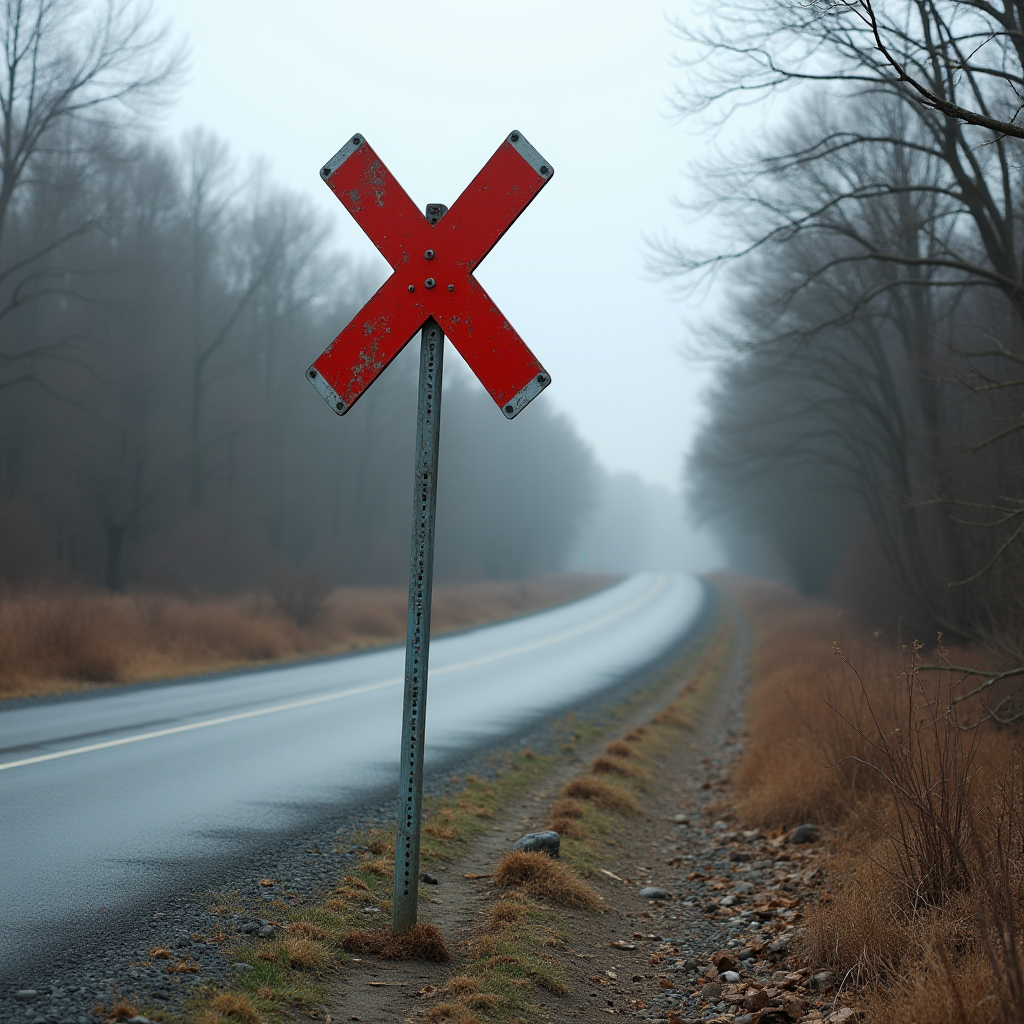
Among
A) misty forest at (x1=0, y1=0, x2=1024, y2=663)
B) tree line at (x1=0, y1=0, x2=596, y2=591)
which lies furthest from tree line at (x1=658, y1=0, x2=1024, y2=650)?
tree line at (x1=0, y1=0, x2=596, y2=591)

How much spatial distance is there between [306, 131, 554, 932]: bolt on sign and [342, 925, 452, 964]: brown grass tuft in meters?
0.06

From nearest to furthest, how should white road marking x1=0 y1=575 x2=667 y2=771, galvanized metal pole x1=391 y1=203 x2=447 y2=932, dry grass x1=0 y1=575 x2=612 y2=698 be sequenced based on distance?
galvanized metal pole x1=391 y1=203 x2=447 y2=932, white road marking x1=0 y1=575 x2=667 y2=771, dry grass x1=0 y1=575 x2=612 y2=698

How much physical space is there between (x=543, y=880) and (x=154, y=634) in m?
14.6

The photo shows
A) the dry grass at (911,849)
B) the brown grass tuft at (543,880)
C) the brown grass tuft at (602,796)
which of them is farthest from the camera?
the brown grass tuft at (602,796)

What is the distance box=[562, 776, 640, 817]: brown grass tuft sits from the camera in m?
9.04

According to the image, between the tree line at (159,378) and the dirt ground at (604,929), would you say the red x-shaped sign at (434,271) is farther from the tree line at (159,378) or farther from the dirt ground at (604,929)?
the tree line at (159,378)

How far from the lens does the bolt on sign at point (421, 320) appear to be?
436cm

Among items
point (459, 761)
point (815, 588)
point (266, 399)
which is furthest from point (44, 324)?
point (815, 588)

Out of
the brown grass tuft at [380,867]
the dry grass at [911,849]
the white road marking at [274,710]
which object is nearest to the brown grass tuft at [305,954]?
the brown grass tuft at [380,867]

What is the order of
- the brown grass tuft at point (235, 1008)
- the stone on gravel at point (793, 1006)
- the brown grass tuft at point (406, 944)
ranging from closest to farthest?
1. the brown grass tuft at point (235, 1008)
2. the stone on gravel at point (793, 1006)
3. the brown grass tuft at point (406, 944)

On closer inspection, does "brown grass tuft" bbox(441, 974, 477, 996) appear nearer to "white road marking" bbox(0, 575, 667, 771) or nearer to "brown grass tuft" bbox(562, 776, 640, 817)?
"brown grass tuft" bbox(562, 776, 640, 817)

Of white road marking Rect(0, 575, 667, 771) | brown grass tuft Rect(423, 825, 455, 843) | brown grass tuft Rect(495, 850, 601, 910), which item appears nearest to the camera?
brown grass tuft Rect(495, 850, 601, 910)

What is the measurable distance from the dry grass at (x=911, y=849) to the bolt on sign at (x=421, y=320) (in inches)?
80.5

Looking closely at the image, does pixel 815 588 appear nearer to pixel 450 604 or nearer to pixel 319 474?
pixel 450 604
